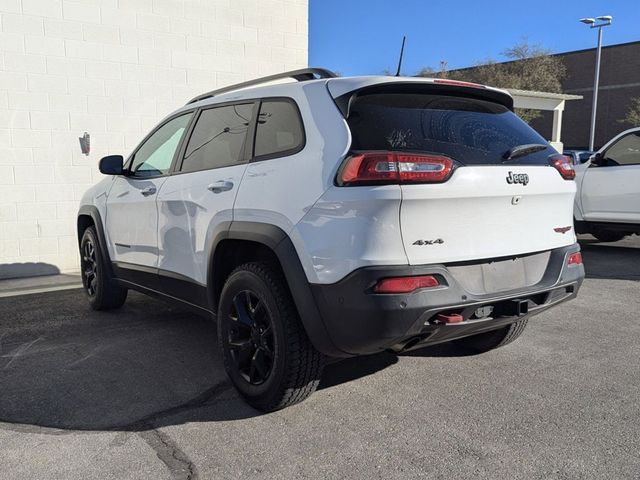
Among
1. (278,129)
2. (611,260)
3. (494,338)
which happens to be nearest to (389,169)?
(278,129)

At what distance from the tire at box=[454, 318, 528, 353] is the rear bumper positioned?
1045mm

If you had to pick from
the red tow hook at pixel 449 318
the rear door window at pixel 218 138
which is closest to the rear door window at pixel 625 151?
the rear door window at pixel 218 138

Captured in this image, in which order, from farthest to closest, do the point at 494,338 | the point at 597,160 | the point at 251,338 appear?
the point at 597,160, the point at 494,338, the point at 251,338

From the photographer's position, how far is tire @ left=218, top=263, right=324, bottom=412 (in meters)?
3.07

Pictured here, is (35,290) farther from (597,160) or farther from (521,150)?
(597,160)

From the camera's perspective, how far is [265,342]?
3.28m

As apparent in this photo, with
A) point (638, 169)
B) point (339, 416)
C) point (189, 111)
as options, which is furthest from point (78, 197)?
point (638, 169)

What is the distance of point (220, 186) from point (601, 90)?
45906mm

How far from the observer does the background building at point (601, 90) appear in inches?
1619

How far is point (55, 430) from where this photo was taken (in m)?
3.15

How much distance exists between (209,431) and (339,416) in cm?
70

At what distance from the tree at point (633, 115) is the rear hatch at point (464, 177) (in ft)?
124

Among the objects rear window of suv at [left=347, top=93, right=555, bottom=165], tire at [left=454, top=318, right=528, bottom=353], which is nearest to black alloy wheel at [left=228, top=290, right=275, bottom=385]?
rear window of suv at [left=347, top=93, right=555, bottom=165]

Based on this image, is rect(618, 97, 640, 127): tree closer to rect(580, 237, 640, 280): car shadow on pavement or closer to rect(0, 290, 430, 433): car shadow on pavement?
rect(580, 237, 640, 280): car shadow on pavement
